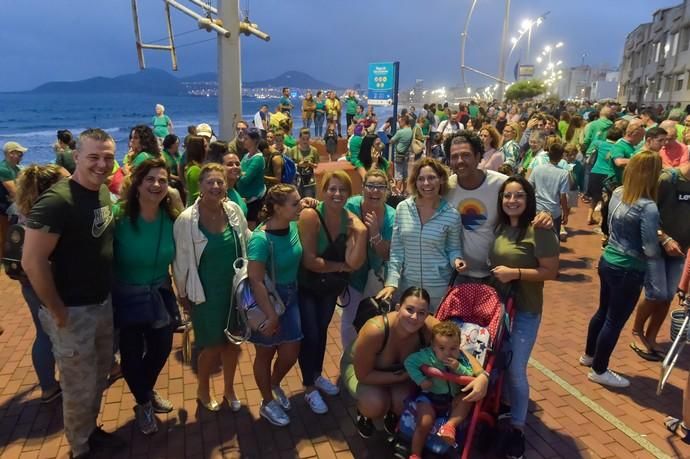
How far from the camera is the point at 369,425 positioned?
3318 mm

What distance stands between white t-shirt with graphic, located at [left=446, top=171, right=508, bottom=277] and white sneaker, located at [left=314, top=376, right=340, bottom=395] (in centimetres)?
155

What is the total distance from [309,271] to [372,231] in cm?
58

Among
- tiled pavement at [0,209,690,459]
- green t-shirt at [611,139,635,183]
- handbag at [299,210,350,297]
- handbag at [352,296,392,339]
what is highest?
green t-shirt at [611,139,635,183]

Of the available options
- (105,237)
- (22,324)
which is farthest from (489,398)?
(22,324)

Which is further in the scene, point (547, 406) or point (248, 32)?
point (248, 32)

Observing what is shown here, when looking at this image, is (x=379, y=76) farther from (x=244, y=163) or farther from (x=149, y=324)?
(x=149, y=324)

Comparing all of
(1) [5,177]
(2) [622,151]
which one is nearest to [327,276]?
(1) [5,177]

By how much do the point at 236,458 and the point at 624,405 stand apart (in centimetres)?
312

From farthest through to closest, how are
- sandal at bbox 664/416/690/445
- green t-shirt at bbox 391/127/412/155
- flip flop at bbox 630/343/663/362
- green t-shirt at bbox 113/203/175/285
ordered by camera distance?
1. green t-shirt at bbox 391/127/412/155
2. flip flop at bbox 630/343/663/362
3. sandal at bbox 664/416/690/445
4. green t-shirt at bbox 113/203/175/285

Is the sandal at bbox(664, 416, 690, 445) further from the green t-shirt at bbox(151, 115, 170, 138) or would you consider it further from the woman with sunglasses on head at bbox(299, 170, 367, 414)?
the green t-shirt at bbox(151, 115, 170, 138)

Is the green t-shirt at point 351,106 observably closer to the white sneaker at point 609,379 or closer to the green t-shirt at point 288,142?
the green t-shirt at point 288,142

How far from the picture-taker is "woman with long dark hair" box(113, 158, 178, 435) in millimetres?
3107

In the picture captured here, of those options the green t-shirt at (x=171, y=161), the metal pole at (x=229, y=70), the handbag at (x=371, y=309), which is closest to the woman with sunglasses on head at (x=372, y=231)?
the handbag at (x=371, y=309)

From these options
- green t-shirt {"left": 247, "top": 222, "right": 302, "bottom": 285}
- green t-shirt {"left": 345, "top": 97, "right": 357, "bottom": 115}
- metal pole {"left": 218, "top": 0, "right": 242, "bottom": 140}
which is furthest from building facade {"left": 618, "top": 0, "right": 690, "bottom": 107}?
green t-shirt {"left": 247, "top": 222, "right": 302, "bottom": 285}
